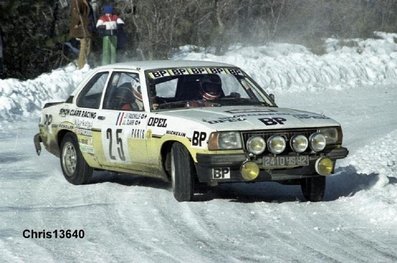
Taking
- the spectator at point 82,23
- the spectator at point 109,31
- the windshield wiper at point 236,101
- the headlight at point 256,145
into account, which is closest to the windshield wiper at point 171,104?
the windshield wiper at point 236,101

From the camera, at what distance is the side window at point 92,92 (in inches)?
419

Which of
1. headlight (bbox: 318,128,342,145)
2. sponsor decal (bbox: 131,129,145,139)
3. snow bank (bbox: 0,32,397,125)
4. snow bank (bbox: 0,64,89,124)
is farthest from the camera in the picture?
snow bank (bbox: 0,32,397,125)

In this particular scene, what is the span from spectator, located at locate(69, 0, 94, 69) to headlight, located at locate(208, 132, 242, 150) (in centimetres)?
1187

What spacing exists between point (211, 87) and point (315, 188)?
5.14ft

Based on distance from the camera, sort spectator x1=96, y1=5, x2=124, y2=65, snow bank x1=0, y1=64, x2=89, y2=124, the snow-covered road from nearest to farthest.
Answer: the snow-covered road, snow bank x1=0, y1=64, x2=89, y2=124, spectator x1=96, y1=5, x2=124, y2=65

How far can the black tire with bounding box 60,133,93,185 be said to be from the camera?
10.6m

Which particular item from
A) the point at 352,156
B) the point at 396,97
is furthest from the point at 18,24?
the point at 352,156

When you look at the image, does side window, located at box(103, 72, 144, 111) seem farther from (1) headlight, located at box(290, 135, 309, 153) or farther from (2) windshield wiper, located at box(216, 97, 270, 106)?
(1) headlight, located at box(290, 135, 309, 153)

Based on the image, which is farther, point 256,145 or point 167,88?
point 167,88

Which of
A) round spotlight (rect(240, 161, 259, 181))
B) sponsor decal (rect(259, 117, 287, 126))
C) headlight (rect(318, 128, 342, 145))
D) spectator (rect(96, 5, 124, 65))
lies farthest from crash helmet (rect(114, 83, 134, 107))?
spectator (rect(96, 5, 124, 65))

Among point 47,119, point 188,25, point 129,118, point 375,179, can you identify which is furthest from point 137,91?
point 188,25

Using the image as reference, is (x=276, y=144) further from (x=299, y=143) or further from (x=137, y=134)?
(x=137, y=134)

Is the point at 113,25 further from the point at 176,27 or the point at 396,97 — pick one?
the point at 396,97

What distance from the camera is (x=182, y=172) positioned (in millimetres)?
9039
